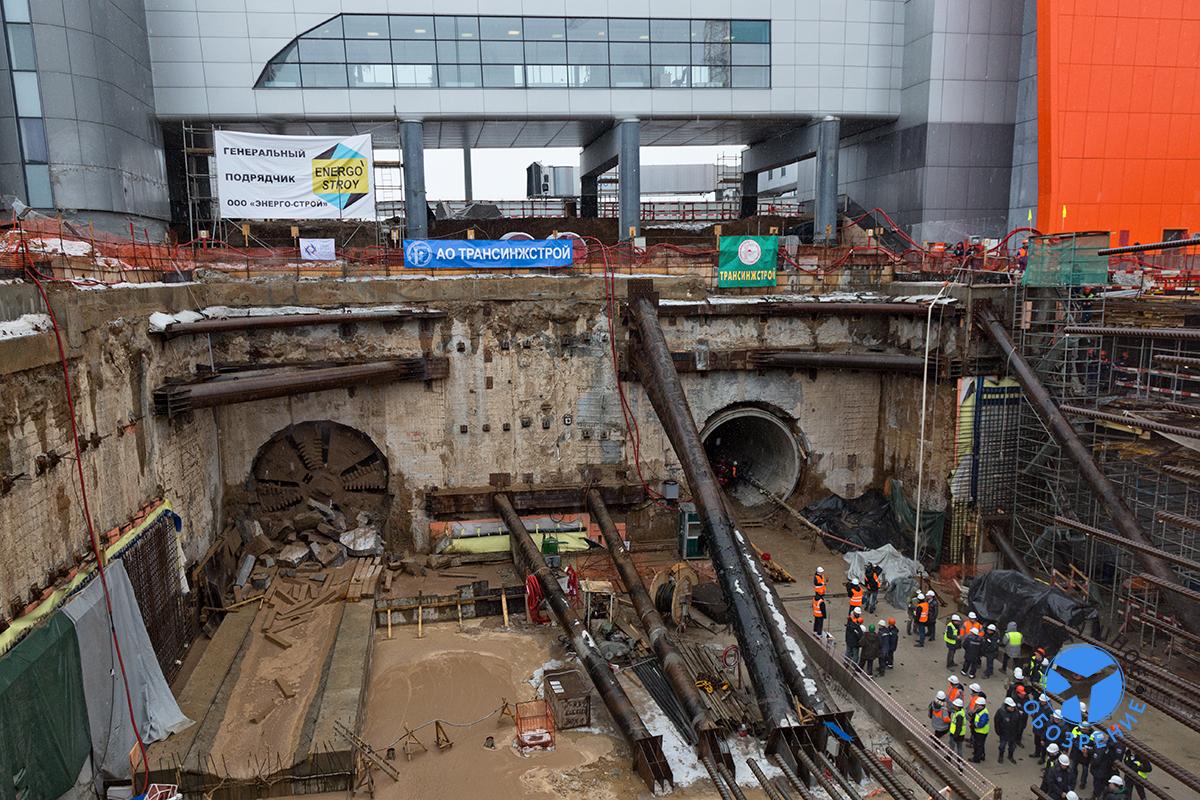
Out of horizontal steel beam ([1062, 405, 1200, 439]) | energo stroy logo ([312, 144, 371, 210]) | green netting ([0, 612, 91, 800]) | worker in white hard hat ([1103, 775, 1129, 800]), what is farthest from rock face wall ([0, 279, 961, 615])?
worker in white hard hat ([1103, 775, 1129, 800])

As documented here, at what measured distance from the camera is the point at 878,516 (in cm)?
1720

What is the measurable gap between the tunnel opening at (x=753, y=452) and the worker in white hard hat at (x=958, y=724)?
8.32 m

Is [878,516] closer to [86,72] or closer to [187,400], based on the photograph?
[187,400]

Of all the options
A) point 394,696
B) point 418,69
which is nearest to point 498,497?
point 394,696

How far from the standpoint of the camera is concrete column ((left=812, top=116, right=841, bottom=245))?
27906 millimetres

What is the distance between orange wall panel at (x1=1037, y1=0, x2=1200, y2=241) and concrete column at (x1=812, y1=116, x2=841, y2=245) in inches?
261

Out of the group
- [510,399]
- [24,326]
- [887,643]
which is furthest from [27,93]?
[887,643]

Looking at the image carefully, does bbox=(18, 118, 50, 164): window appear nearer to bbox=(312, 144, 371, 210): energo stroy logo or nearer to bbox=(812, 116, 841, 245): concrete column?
bbox=(312, 144, 371, 210): energo stroy logo

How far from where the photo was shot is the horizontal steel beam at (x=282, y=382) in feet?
39.7

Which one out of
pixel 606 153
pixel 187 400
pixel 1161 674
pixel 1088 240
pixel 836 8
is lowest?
pixel 1161 674

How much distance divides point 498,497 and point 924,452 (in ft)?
29.9

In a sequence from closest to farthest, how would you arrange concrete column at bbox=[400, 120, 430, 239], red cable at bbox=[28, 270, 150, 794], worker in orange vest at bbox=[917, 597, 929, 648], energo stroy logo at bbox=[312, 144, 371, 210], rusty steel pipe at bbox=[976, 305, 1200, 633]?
red cable at bbox=[28, 270, 150, 794] → rusty steel pipe at bbox=[976, 305, 1200, 633] → worker in orange vest at bbox=[917, 597, 929, 648] → energo stroy logo at bbox=[312, 144, 371, 210] → concrete column at bbox=[400, 120, 430, 239]

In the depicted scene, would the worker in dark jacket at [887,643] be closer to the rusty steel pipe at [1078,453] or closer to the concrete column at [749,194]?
the rusty steel pipe at [1078,453]

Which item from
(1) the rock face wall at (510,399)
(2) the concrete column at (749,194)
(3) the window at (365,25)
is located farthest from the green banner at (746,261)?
(2) the concrete column at (749,194)
